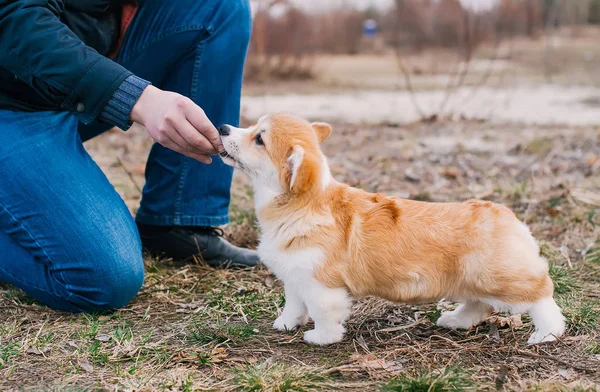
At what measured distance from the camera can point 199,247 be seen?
3.33m

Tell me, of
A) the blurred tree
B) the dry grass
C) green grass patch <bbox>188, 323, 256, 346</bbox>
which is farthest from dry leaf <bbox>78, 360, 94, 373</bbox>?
the blurred tree

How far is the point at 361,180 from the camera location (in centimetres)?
493

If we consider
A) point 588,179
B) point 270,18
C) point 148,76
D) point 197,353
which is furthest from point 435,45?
point 197,353

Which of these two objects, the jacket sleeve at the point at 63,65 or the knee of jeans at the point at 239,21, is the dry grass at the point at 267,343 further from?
the knee of jeans at the point at 239,21

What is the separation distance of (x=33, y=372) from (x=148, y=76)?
1495mm

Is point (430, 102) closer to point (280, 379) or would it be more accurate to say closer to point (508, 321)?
point (508, 321)

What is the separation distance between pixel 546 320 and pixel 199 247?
1.61 metres

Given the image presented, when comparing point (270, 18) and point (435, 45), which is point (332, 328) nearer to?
point (270, 18)

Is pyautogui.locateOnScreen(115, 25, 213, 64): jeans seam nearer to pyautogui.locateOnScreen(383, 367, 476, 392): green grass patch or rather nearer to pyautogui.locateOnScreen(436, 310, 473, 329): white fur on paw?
pyautogui.locateOnScreen(436, 310, 473, 329): white fur on paw

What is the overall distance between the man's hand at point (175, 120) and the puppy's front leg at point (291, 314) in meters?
0.63

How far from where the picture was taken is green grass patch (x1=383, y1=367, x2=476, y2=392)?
211 cm

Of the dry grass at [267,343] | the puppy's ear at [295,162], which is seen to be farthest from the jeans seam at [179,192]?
the puppy's ear at [295,162]

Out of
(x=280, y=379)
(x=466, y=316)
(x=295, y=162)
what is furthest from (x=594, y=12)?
(x=280, y=379)

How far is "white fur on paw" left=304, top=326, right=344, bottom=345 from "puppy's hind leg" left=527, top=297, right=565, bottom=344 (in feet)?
2.18
